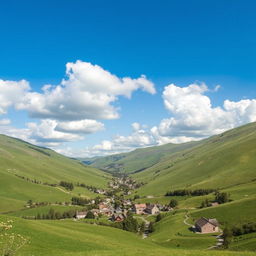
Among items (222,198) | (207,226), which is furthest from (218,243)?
(222,198)

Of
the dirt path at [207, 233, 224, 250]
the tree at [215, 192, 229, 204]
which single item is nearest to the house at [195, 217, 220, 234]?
the dirt path at [207, 233, 224, 250]

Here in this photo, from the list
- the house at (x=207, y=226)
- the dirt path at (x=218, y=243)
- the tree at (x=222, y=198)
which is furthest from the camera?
the tree at (x=222, y=198)

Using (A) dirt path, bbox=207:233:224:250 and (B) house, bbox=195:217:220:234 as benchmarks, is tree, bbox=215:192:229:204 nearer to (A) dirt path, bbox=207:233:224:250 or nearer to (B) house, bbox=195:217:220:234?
(B) house, bbox=195:217:220:234

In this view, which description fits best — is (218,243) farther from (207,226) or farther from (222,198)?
(222,198)

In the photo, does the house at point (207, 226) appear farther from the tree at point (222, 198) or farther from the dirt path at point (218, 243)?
the tree at point (222, 198)

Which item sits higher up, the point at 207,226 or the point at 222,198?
the point at 222,198

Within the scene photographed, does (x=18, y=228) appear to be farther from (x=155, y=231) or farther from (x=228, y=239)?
(x=155, y=231)

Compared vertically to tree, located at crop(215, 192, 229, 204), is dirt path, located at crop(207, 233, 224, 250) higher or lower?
lower

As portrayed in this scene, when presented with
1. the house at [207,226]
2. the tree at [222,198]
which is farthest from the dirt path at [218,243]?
the tree at [222,198]

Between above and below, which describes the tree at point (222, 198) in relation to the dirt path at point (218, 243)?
above

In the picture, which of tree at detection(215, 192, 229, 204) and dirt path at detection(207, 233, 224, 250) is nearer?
dirt path at detection(207, 233, 224, 250)

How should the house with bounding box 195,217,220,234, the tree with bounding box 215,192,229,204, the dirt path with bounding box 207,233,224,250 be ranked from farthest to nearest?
the tree with bounding box 215,192,229,204 < the house with bounding box 195,217,220,234 < the dirt path with bounding box 207,233,224,250

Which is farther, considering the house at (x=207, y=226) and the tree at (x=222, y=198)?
the tree at (x=222, y=198)

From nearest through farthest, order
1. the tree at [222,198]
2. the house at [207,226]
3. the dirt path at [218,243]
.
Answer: the dirt path at [218,243]
the house at [207,226]
the tree at [222,198]
